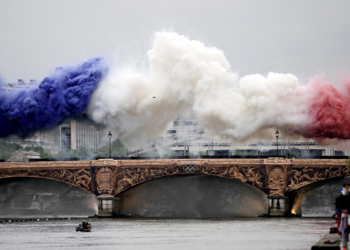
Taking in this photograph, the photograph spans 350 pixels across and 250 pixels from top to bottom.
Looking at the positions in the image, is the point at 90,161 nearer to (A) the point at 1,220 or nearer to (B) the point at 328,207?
(A) the point at 1,220

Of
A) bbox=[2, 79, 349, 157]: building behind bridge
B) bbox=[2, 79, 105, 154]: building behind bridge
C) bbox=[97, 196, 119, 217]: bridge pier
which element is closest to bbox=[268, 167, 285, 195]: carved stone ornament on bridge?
bbox=[2, 79, 349, 157]: building behind bridge

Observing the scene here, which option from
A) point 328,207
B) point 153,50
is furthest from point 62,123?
point 328,207

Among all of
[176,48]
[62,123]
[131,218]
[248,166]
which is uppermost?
[176,48]

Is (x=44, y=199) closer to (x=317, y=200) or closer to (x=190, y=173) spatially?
(x=190, y=173)

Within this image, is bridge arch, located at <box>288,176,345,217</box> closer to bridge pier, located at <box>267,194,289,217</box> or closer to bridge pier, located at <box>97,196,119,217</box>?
bridge pier, located at <box>267,194,289,217</box>

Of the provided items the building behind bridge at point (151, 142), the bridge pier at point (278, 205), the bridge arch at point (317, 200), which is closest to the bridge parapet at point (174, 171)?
the bridge pier at point (278, 205)

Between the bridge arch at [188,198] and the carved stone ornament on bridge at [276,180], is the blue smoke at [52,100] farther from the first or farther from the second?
the carved stone ornament on bridge at [276,180]
